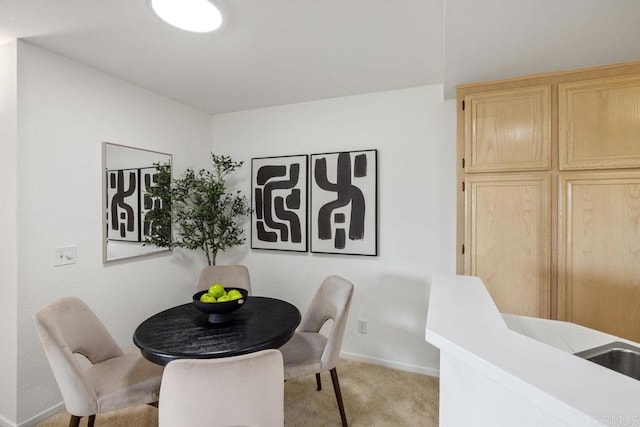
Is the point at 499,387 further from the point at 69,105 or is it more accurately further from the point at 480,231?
the point at 69,105

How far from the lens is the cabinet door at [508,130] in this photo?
74.4 inches

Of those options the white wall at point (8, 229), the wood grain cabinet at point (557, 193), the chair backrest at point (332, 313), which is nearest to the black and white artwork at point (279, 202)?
the chair backrest at point (332, 313)

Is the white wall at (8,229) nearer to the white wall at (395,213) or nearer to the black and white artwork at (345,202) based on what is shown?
the white wall at (395,213)

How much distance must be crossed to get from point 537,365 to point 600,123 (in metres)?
1.84

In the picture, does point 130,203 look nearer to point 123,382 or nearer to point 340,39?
point 123,382

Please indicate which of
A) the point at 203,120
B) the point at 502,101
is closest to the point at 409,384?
the point at 502,101

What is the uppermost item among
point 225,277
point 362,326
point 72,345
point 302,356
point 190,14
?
point 190,14

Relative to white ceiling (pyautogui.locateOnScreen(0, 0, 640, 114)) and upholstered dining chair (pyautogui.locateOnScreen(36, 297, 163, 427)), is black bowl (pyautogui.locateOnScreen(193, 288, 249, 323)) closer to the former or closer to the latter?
upholstered dining chair (pyautogui.locateOnScreen(36, 297, 163, 427))

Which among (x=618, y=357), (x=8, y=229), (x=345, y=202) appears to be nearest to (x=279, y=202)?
(x=345, y=202)

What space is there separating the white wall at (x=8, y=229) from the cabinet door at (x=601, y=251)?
3379 millimetres

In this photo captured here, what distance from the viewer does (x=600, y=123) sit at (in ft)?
5.85

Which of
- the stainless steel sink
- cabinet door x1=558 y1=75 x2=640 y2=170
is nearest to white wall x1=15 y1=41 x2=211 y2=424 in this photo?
the stainless steel sink

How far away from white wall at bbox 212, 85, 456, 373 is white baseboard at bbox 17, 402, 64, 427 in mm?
1817

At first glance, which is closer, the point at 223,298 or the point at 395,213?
the point at 223,298
